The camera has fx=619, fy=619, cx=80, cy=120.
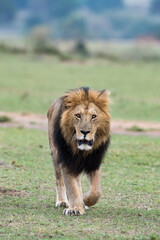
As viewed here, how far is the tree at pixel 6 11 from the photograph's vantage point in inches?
3900

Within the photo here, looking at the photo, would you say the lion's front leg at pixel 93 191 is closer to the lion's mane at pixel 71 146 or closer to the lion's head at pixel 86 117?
the lion's mane at pixel 71 146

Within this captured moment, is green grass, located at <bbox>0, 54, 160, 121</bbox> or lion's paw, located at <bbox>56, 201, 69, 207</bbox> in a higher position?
green grass, located at <bbox>0, 54, 160, 121</bbox>

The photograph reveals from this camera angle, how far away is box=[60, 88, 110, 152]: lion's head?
511 centimetres

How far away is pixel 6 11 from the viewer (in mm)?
103125

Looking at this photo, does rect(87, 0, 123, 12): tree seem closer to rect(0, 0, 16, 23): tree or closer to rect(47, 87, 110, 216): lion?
rect(0, 0, 16, 23): tree

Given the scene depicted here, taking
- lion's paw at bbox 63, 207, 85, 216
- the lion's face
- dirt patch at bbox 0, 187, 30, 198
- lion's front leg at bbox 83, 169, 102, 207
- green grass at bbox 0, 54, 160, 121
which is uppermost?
green grass at bbox 0, 54, 160, 121

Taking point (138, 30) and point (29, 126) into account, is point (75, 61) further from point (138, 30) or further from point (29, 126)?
point (138, 30)

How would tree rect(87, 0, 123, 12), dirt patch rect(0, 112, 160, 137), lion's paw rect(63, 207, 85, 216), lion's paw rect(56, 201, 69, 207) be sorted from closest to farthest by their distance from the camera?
1. lion's paw rect(63, 207, 85, 216)
2. lion's paw rect(56, 201, 69, 207)
3. dirt patch rect(0, 112, 160, 137)
4. tree rect(87, 0, 123, 12)

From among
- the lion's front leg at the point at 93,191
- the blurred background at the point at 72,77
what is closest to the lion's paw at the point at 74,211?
the lion's front leg at the point at 93,191

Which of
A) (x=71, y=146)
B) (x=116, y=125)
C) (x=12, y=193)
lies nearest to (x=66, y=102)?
(x=71, y=146)

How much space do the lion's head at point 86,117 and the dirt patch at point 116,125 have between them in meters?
6.36

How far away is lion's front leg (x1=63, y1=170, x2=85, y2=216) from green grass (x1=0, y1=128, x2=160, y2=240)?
0.30 ft

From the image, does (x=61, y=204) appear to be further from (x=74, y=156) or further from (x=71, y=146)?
(x=71, y=146)

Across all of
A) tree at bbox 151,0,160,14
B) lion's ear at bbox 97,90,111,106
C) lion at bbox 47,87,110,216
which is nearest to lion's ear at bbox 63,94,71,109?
lion at bbox 47,87,110,216
